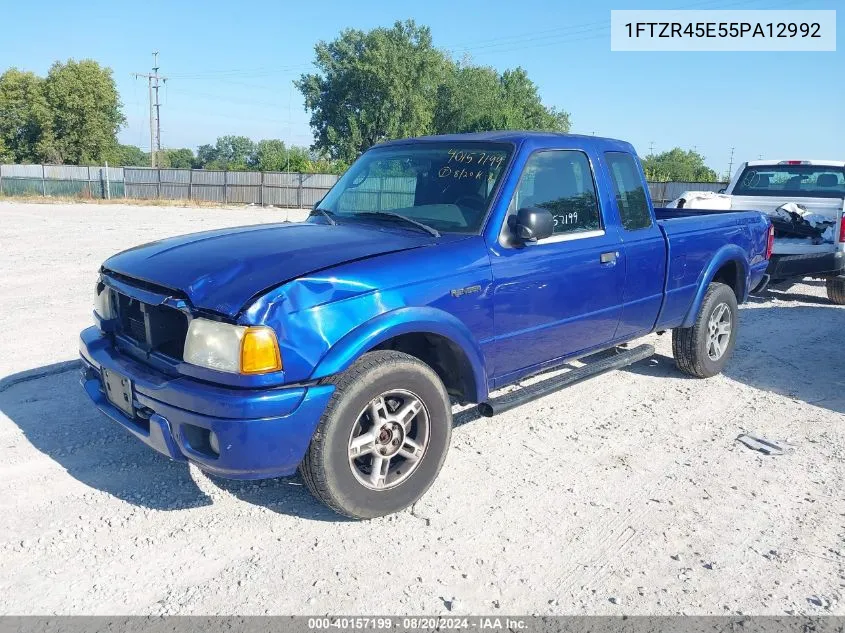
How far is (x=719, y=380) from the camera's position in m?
5.68

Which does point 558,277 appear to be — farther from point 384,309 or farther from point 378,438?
point 378,438

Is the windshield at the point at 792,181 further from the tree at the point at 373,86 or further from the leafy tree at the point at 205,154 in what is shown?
the leafy tree at the point at 205,154

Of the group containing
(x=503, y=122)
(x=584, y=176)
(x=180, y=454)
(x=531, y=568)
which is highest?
(x=503, y=122)

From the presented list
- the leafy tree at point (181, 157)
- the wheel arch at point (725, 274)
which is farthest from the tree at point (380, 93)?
the leafy tree at point (181, 157)

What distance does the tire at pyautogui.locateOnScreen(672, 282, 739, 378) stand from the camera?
5.44 metres

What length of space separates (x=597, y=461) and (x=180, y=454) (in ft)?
7.98

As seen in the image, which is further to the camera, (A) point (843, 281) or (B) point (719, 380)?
(A) point (843, 281)

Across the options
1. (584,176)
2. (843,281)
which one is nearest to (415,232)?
(584,176)

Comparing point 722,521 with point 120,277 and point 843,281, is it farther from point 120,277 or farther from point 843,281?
point 843,281

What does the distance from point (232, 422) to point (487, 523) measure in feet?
4.50

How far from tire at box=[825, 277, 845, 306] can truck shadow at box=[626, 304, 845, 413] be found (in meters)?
0.79

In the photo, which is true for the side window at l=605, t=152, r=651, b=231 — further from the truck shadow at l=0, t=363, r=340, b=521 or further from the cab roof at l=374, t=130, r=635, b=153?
the truck shadow at l=0, t=363, r=340, b=521

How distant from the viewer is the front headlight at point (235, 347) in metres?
2.78

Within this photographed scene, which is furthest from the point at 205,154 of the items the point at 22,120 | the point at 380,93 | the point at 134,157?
the point at 380,93
